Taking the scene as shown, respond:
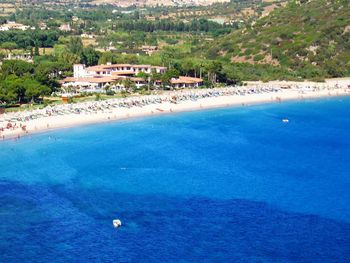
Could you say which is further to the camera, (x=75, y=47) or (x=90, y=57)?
(x=75, y=47)

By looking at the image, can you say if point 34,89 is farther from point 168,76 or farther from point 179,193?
point 179,193

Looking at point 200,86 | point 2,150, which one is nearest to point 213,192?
point 2,150

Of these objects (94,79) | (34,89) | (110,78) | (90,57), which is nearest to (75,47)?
(90,57)

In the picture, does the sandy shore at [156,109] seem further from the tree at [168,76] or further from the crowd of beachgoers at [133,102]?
the tree at [168,76]

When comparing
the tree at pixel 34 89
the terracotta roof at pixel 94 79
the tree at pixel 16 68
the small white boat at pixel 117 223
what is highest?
the tree at pixel 16 68

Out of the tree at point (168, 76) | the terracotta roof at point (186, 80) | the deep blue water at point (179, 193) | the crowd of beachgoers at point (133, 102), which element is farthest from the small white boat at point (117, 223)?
the terracotta roof at point (186, 80)
